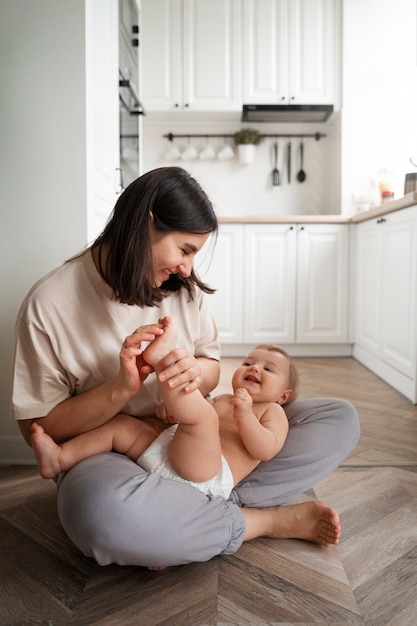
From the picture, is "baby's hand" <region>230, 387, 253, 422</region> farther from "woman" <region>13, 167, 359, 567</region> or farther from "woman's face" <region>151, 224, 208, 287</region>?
"woman's face" <region>151, 224, 208, 287</region>

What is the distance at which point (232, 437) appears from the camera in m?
1.26

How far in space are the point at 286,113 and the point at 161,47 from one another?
95 centimetres

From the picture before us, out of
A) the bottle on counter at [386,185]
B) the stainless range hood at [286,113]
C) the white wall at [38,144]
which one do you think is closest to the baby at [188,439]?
the white wall at [38,144]

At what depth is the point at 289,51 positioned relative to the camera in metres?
3.75

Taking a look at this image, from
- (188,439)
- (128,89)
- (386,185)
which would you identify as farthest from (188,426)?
(386,185)

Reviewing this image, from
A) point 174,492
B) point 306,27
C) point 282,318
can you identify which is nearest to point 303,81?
point 306,27

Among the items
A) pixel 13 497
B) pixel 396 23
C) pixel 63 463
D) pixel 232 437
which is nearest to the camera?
pixel 63 463

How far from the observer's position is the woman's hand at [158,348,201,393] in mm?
1013

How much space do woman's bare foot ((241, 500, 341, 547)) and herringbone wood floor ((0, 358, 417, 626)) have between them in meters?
0.02

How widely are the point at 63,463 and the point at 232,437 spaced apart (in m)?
0.37

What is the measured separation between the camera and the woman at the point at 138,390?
99 centimetres

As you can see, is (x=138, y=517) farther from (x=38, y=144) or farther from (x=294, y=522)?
(x=38, y=144)

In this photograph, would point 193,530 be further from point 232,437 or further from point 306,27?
point 306,27

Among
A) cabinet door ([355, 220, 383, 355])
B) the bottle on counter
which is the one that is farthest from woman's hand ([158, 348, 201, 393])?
the bottle on counter
